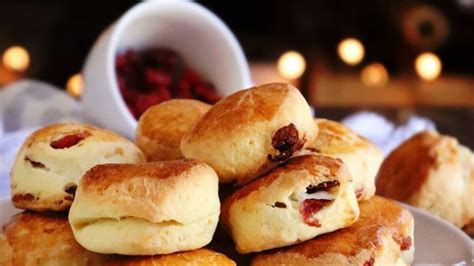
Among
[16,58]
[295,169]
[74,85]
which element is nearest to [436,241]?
[295,169]

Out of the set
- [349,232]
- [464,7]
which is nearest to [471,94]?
[464,7]

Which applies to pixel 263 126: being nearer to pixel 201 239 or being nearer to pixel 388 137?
pixel 201 239

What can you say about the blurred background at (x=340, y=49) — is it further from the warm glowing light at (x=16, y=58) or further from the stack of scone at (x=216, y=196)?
the stack of scone at (x=216, y=196)

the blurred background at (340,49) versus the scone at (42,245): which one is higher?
the scone at (42,245)

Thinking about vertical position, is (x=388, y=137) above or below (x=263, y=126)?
below

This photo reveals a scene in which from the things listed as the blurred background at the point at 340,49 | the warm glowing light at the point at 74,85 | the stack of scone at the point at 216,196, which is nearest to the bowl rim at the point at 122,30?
the stack of scone at the point at 216,196

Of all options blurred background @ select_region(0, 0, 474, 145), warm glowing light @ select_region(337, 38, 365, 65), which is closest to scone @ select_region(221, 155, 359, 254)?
blurred background @ select_region(0, 0, 474, 145)

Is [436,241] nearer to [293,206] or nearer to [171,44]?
[293,206]
